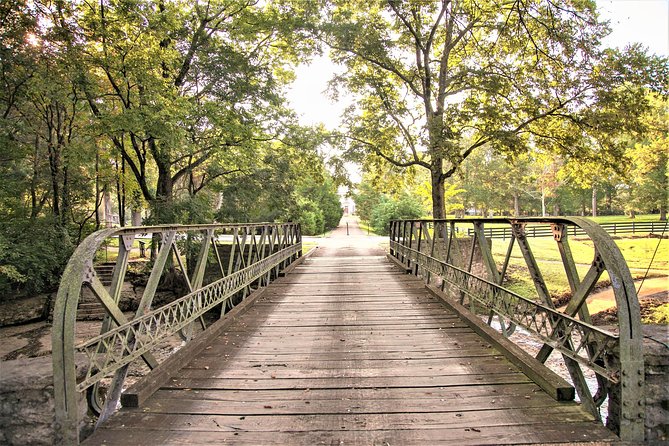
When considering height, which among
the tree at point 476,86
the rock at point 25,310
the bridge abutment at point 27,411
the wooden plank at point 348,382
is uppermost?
the tree at point 476,86

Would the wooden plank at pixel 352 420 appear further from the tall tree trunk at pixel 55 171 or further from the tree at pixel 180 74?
the tall tree trunk at pixel 55 171

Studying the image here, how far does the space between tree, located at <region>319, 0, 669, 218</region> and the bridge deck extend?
343 inches

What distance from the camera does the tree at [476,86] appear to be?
11.5m

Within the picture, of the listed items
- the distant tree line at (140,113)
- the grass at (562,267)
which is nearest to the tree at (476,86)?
the distant tree line at (140,113)

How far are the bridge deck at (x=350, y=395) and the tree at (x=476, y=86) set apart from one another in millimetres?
8713

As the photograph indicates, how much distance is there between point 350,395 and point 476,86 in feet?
42.0

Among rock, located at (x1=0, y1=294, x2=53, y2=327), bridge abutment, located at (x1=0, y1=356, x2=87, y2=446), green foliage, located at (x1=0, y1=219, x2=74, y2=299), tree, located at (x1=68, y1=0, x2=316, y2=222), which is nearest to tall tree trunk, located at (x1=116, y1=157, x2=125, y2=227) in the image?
tree, located at (x1=68, y1=0, x2=316, y2=222)

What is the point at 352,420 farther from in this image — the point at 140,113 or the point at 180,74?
the point at 180,74

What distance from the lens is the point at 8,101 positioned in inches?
414

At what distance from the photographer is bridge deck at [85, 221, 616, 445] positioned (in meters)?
2.44

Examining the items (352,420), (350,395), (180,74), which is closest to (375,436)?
(352,420)

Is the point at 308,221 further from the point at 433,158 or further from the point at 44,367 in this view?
the point at 44,367

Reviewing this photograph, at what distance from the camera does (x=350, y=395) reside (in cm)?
302

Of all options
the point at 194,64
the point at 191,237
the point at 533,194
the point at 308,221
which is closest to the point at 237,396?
the point at 191,237
